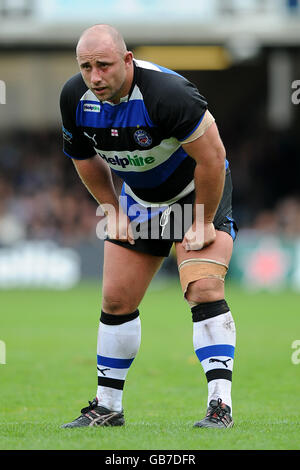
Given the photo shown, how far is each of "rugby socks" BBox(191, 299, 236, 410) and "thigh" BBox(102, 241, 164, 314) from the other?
417 millimetres

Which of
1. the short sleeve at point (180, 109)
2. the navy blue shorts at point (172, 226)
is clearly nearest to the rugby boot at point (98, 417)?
the navy blue shorts at point (172, 226)

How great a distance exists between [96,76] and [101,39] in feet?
0.62

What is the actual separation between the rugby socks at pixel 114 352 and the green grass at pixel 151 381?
0.20m

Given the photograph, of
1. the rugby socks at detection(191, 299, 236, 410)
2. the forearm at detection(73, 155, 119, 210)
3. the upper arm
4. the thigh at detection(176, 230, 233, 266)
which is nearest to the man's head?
the upper arm

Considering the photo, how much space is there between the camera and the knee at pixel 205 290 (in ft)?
16.1

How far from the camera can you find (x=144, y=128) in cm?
484

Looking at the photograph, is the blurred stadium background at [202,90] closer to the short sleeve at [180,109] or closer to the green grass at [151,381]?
the green grass at [151,381]

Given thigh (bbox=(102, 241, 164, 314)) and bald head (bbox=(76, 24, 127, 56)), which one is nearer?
bald head (bbox=(76, 24, 127, 56))

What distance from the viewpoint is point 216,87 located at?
25.9 meters

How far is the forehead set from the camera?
15.2 ft

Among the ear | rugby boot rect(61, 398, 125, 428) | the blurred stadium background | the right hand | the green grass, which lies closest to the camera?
the green grass

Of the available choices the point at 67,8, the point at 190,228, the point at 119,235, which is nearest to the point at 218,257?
the point at 190,228

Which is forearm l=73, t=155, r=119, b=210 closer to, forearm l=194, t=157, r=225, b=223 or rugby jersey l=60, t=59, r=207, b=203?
rugby jersey l=60, t=59, r=207, b=203
